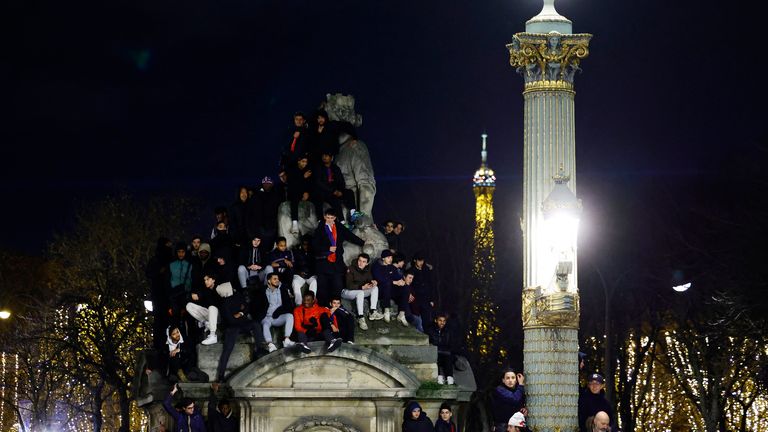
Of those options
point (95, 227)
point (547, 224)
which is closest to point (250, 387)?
point (547, 224)

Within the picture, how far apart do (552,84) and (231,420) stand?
8.80 metres

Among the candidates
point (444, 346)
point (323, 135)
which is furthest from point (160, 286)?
point (444, 346)

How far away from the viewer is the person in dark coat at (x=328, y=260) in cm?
3672

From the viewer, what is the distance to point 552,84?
129 feet

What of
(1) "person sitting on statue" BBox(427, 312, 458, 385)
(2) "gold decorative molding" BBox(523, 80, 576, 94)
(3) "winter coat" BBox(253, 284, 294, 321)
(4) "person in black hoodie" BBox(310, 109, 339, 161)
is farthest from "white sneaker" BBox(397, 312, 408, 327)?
(2) "gold decorative molding" BBox(523, 80, 576, 94)

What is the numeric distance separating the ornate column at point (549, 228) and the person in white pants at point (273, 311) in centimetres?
509

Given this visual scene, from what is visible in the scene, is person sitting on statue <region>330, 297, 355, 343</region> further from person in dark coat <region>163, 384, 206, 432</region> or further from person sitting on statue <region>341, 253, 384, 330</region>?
person in dark coat <region>163, 384, 206, 432</region>

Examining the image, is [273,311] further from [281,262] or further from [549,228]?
[549,228]

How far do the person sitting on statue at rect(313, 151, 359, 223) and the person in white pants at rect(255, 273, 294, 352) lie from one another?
2.49 metres

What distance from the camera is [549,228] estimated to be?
38.6 meters

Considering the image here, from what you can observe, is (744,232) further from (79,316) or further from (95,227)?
(95,227)

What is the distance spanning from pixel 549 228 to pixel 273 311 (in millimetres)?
5555

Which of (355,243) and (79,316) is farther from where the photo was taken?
(79,316)

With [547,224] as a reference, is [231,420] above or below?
below
